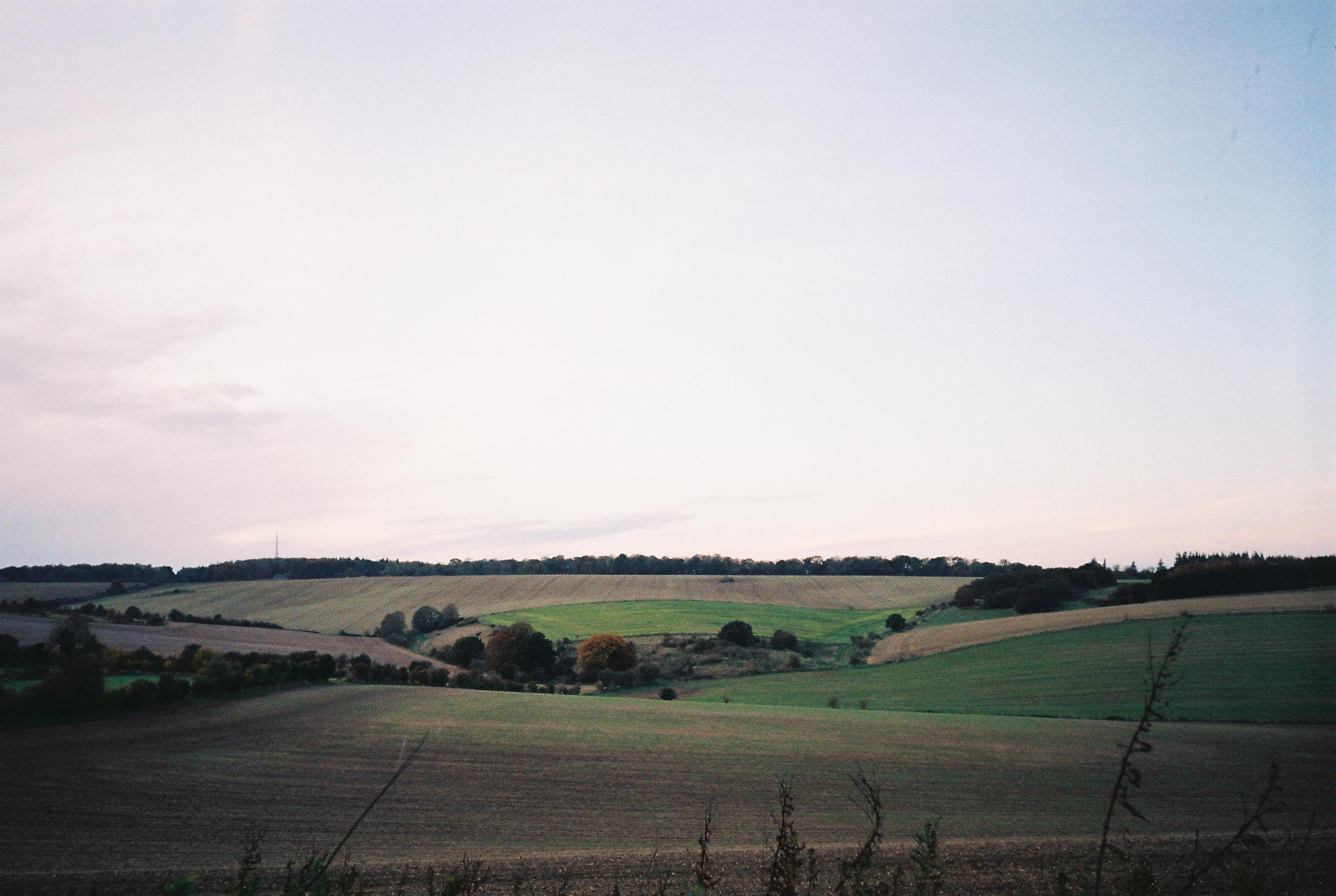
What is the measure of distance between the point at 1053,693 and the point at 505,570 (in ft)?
332

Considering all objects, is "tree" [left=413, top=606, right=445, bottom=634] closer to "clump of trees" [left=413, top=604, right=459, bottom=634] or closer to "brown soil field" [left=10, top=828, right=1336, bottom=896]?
"clump of trees" [left=413, top=604, right=459, bottom=634]

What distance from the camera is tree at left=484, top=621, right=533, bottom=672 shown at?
63688 millimetres

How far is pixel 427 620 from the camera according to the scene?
87.0 m

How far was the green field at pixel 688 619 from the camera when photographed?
77.3 metres

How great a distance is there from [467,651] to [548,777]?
45.0m

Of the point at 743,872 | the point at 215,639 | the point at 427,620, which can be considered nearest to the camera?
the point at 743,872

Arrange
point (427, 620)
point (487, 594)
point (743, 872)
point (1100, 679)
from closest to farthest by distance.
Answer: point (743, 872) → point (1100, 679) → point (427, 620) → point (487, 594)

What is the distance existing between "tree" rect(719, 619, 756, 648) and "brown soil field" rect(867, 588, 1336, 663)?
10.2 m

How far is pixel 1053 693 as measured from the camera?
45.0m

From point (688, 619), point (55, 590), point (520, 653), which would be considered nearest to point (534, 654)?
point (520, 653)

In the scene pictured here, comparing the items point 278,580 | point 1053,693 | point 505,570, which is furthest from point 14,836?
point 505,570

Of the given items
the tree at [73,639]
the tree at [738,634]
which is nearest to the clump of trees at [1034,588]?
the tree at [738,634]

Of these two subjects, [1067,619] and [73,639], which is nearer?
[73,639]

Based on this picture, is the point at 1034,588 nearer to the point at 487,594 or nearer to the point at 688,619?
the point at 688,619
